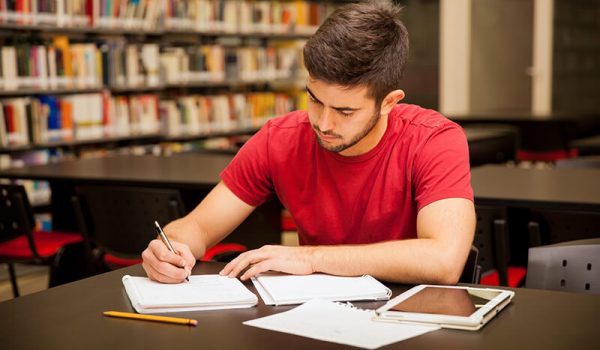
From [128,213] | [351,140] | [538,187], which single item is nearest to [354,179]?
[351,140]

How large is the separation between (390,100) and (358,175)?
7.7 inches

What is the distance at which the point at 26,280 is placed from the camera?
483 centimetres

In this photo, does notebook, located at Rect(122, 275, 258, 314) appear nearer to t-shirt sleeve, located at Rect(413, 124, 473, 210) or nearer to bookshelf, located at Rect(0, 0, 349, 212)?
t-shirt sleeve, located at Rect(413, 124, 473, 210)

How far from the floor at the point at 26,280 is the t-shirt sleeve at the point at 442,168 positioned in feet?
10.4

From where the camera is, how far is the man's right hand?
62.7 inches

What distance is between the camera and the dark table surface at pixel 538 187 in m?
2.60

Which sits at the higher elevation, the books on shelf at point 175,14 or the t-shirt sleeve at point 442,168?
the books on shelf at point 175,14

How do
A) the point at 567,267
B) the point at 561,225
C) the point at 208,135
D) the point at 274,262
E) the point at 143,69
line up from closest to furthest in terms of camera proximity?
1. the point at 274,262
2. the point at 567,267
3. the point at 561,225
4. the point at 143,69
5. the point at 208,135

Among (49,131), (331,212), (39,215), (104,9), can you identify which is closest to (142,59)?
(104,9)

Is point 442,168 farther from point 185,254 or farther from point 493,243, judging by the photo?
point 493,243

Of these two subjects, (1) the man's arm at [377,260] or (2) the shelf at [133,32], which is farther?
(2) the shelf at [133,32]

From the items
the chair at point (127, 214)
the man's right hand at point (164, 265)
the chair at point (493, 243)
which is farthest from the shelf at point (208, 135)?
the man's right hand at point (164, 265)

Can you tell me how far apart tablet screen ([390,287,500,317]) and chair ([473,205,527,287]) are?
3.81 ft

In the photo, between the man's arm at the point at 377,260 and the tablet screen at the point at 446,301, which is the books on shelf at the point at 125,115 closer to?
the man's arm at the point at 377,260
